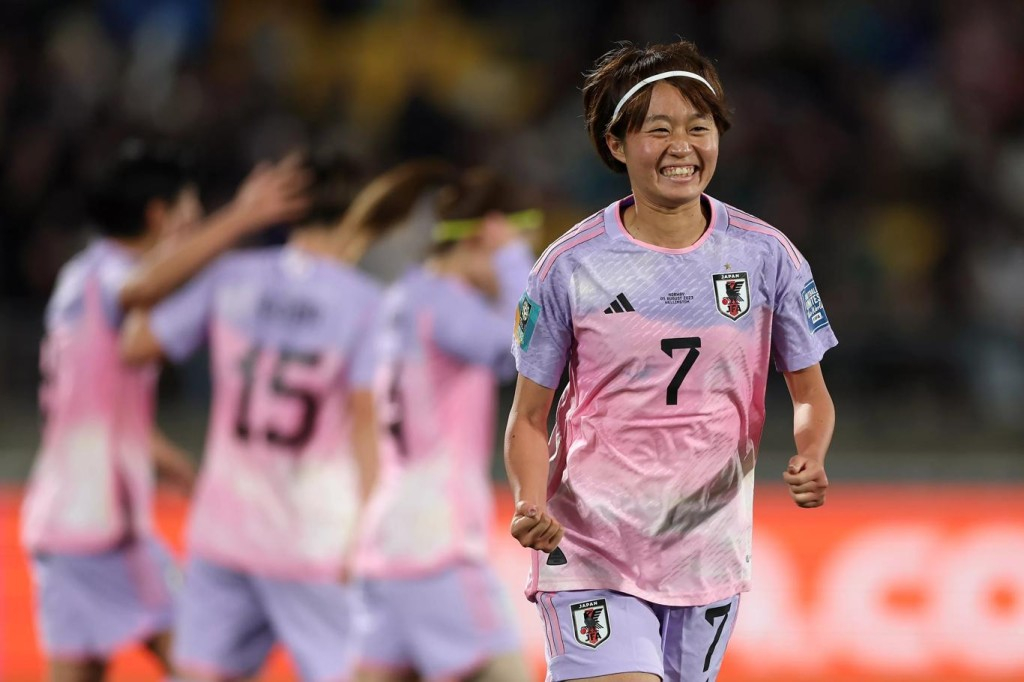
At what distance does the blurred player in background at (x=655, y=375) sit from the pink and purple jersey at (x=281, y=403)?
1.74 meters

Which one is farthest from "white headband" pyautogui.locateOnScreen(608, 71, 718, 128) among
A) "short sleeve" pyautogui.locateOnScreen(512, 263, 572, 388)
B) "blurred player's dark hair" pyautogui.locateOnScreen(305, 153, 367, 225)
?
"blurred player's dark hair" pyautogui.locateOnScreen(305, 153, 367, 225)

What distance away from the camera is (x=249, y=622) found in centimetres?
557

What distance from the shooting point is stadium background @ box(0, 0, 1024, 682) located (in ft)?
34.8

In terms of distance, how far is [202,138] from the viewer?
13.7 m

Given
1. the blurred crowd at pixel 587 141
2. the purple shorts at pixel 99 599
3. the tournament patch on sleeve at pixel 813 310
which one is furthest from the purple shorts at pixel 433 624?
the blurred crowd at pixel 587 141

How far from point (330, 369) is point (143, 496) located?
1.12 metres

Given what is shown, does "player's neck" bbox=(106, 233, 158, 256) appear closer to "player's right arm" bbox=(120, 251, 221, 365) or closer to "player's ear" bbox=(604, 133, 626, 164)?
"player's right arm" bbox=(120, 251, 221, 365)

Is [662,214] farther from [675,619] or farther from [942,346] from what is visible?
[942,346]

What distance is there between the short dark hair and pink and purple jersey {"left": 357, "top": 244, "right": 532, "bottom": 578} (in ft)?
6.08

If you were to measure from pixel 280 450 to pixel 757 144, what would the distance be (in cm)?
905

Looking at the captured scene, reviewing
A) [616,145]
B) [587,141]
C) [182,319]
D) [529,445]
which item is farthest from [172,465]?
[587,141]

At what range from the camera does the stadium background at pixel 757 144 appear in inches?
418

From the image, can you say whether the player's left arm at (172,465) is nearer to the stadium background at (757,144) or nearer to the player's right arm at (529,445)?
the stadium background at (757,144)

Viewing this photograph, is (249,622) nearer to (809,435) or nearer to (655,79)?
(809,435)
